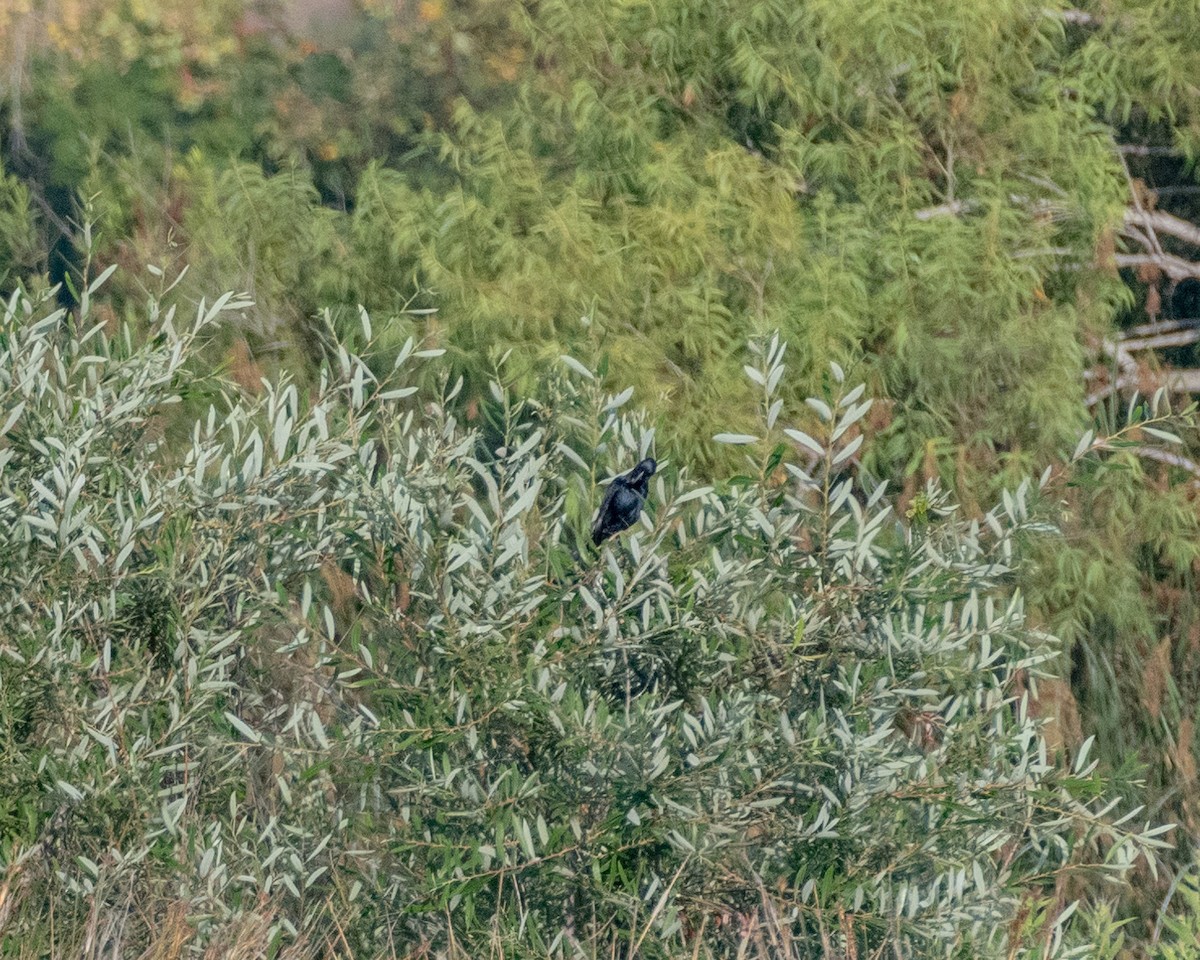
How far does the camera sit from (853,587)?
3242 millimetres

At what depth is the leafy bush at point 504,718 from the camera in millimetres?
3168

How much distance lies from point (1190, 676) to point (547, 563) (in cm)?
276

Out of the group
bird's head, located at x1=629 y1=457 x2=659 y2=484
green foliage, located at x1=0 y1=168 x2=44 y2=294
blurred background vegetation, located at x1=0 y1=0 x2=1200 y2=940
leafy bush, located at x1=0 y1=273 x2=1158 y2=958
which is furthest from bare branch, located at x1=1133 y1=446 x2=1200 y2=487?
green foliage, located at x1=0 y1=168 x2=44 y2=294

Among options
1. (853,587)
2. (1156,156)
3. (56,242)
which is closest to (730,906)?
(853,587)

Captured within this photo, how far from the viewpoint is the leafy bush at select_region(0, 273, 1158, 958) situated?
125 inches

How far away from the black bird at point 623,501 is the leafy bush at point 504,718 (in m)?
0.10

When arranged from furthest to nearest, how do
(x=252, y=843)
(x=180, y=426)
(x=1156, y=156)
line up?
(x=1156, y=156)
(x=180, y=426)
(x=252, y=843)

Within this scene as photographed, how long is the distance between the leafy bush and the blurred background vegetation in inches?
93.7

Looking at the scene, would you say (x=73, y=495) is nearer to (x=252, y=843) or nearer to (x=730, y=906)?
(x=252, y=843)

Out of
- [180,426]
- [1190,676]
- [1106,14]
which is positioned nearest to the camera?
[1190,676]

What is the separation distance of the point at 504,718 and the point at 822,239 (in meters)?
3.94

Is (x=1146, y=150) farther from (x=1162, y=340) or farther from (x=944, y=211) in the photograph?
(x=944, y=211)

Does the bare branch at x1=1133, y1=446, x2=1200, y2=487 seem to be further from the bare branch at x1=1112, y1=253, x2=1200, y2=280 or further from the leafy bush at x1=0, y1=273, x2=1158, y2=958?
the leafy bush at x1=0, y1=273, x2=1158, y2=958

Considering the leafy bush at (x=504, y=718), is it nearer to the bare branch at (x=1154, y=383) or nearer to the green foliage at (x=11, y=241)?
the bare branch at (x=1154, y=383)
